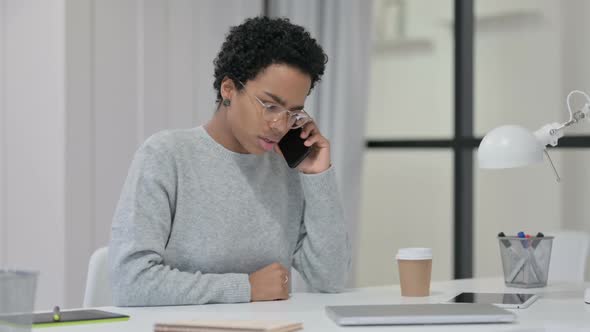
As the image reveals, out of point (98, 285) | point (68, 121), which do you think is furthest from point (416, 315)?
point (68, 121)

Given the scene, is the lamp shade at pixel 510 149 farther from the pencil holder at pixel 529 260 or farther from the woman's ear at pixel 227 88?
the woman's ear at pixel 227 88

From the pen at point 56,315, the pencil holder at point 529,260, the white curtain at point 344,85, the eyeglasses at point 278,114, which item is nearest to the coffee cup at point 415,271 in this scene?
the pencil holder at point 529,260

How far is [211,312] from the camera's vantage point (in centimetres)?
176

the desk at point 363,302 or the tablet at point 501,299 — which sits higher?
the tablet at point 501,299

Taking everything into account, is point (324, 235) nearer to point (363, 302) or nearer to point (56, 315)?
point (363, 302)

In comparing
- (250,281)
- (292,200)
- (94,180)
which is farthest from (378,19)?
(250,281)

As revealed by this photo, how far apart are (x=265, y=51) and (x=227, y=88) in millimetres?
142

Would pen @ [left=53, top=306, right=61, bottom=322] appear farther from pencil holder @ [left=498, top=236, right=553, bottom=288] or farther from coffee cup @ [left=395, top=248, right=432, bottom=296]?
pencil holder @ [left=498, top=236, right=553, bottom=288]

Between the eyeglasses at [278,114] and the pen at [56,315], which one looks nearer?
the pen at [56,315]

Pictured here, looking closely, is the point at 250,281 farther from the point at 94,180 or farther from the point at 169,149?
the point at 94,180

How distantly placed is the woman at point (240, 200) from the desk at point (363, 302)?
59 millimetres

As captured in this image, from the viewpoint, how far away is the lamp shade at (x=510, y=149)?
1.83 m

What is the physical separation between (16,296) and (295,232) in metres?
1.08

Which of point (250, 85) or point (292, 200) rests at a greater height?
point (250, 85)
